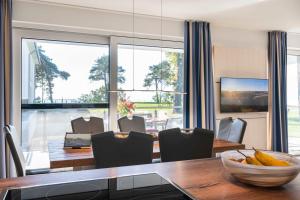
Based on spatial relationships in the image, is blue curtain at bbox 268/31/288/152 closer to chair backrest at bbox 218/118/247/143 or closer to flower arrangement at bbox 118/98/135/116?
chair backrest at bbox 218/118/247/143

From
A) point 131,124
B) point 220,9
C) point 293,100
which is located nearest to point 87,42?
point 131,124

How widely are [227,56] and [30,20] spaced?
130 inches

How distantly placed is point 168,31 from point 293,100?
334 centimetres

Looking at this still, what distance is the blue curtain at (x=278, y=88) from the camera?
5.00 metres

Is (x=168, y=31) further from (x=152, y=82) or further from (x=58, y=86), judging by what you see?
(x=58, y=86)

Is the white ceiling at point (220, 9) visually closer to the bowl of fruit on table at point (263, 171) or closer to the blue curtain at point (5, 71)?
the blue curtain at point (5, 71)

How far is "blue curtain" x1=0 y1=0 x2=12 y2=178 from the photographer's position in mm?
3283

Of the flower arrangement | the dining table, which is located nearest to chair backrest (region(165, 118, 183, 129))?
the flower arrangement

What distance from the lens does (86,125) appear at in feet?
11.0

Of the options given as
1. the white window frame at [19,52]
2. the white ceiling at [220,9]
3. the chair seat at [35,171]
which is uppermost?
the white ceiling at [220,9]

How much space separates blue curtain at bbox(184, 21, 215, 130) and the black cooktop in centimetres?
321

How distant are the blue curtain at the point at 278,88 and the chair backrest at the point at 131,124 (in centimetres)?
292

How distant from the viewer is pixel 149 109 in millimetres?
4379

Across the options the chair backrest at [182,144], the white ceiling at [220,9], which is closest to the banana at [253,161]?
the chair backrest at [182,144]
